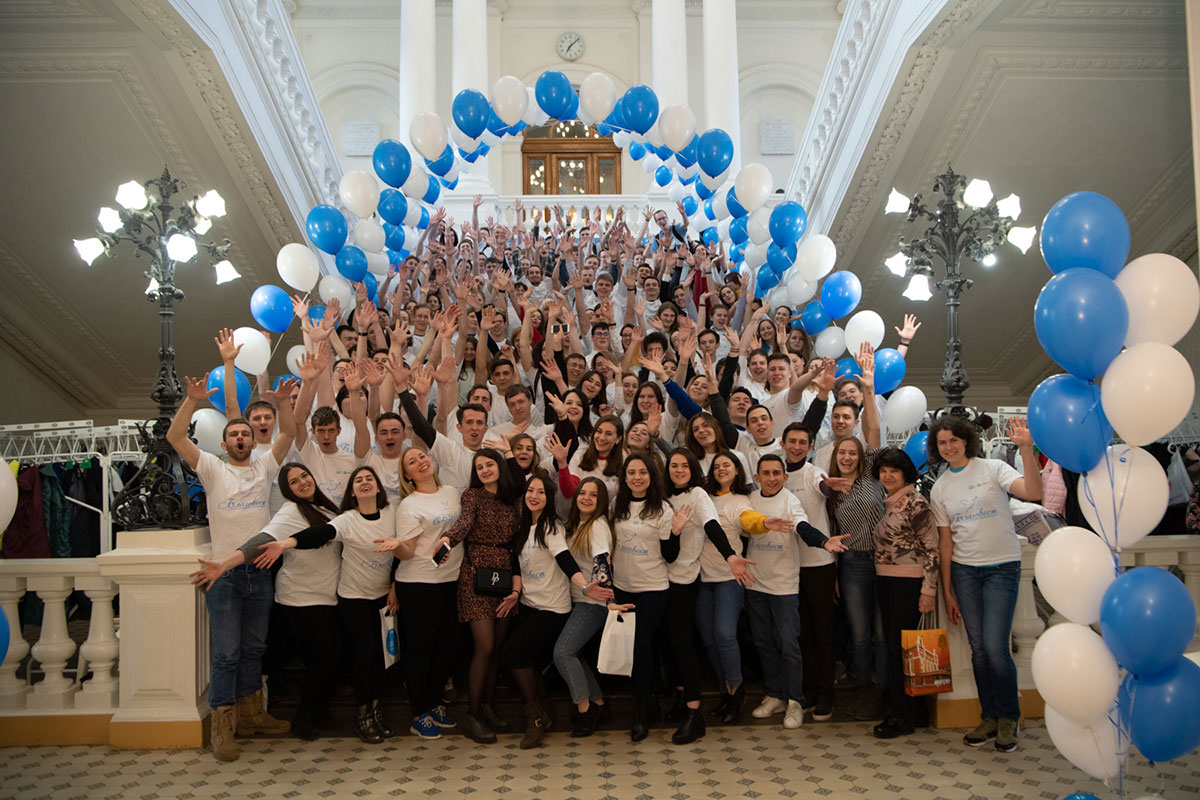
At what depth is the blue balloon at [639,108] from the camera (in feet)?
32.2

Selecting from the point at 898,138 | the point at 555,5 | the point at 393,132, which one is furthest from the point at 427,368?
the point at 555,5

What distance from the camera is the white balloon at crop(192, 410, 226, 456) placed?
23.5ft

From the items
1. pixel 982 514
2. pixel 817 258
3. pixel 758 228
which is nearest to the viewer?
pixel 982 514

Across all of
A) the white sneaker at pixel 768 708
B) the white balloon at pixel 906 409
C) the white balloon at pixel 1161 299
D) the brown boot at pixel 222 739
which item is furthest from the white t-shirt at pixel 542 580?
the white balloon at pixel 906 409

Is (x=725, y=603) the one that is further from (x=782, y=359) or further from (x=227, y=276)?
(x=227, y=276)

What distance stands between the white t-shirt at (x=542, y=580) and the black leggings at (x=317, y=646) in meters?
1.12

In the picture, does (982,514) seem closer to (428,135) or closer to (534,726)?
(534,726)

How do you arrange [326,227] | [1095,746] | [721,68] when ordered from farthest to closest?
→ [721,68], [326,227], [1095,746]

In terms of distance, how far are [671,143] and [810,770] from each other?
7114 mm

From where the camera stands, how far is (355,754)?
500 cm

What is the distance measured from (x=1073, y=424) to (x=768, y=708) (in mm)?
2531

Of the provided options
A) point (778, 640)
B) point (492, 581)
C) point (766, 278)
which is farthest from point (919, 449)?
point (766, 278)

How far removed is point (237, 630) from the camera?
5000 millimetres

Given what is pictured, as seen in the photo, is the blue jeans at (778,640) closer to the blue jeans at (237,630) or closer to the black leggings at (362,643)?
the black leggings at (362,643)
